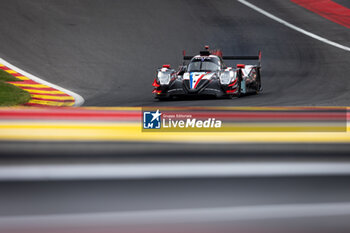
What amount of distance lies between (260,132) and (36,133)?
154 cm

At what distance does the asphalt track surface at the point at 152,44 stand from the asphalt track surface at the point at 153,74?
0.11 feet

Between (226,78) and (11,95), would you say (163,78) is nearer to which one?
(226,78)

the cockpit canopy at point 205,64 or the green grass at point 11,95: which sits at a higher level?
the cockpit canopy at point 205,64

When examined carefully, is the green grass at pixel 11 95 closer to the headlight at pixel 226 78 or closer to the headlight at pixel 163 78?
the headlight at pixel 163 78

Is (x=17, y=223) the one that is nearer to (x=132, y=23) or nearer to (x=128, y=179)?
(x=128, y=179)

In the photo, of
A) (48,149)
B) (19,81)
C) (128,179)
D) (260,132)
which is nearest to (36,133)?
(48,149)

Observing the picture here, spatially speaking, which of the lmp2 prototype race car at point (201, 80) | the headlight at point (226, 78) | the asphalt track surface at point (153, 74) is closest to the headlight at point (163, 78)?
the lmp2 prototype race car at point (201, 80)

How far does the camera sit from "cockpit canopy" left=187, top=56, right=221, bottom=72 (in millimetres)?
9711

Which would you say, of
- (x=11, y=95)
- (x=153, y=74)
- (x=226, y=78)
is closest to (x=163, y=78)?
(x=226, y=78)

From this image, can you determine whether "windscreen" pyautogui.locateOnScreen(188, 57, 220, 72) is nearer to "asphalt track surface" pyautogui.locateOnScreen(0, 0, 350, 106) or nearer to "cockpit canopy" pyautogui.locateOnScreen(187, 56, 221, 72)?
"cockpit canopy" pyautogui.locateOnScreen(187, 56, 221, 72)

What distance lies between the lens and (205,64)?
9781mm

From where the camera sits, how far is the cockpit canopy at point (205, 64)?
31.9 feet

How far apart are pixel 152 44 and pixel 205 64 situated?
599 cm

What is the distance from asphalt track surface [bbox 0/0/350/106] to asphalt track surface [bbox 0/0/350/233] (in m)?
0.03
